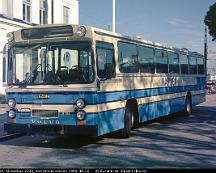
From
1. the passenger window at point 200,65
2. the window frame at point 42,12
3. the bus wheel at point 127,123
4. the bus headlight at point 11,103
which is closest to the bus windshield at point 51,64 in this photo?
the bus headlight at point 11,103

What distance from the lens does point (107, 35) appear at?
11.8m

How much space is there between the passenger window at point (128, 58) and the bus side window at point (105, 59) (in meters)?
0.62

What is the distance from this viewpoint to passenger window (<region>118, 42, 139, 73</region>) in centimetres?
1261

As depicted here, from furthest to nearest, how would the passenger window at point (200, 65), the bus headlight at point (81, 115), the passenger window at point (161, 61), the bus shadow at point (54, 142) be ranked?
the passenger window at point (200, 65) < the passenger window at point (161, 61) < the bus shadow at point (54, 142) < the bus headlight at point (81, 115)

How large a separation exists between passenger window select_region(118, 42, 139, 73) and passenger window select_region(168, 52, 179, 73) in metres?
4.18

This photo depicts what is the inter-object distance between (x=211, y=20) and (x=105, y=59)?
1204 centimetres

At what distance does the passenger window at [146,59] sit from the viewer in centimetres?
1434

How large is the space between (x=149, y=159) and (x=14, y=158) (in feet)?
9.74

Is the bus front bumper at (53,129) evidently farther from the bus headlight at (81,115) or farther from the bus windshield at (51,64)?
the bus windshield at (51,64)

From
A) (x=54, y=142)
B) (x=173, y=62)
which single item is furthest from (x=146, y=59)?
(x=54, y=142)

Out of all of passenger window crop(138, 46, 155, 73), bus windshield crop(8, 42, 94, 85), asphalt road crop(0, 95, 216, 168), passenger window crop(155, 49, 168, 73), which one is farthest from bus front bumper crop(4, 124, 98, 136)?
passenger window crop(155, 49, 168, 73)

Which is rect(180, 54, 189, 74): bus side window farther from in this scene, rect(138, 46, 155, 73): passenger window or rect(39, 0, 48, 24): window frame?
rect(39, 0, 48, 24): window frame

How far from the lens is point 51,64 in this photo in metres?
11.2

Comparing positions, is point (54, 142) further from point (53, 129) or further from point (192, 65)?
point (192, 65)
